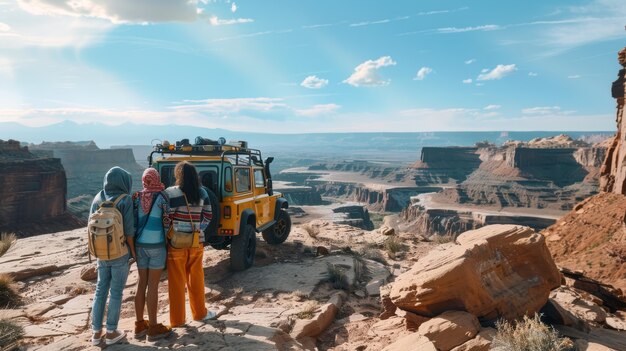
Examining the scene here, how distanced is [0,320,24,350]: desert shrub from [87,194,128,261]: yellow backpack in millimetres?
1583

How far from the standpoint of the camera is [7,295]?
21.5 feet

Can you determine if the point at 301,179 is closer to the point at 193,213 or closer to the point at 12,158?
the point at 12,158

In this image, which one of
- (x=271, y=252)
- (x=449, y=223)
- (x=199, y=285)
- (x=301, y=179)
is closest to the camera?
(x=199, y=285)

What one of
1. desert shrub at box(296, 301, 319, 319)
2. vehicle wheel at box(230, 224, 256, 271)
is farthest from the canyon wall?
desert shrub at box(296, 301, 319, 319)

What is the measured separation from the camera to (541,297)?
17.1 feet

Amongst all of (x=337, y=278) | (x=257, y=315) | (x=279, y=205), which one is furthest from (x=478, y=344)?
(x=279, y=205)

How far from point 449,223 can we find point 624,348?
76.5m

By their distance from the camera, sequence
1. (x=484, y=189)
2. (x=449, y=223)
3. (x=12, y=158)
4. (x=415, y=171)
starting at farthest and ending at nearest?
1. (x=415, y=171)
2. (x=484, y=189)
3. (x=449, y=223)
4. (x=12, y=158)

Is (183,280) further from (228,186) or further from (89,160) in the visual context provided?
(89,160)

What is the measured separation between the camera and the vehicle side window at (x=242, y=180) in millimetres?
8188

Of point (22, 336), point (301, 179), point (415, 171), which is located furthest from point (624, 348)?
point (301, 179)

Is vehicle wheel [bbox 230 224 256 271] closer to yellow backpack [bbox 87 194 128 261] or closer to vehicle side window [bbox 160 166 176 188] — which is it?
vehicle side window [bbox 160 166 176 188]

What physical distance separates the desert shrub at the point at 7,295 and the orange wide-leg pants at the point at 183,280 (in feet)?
12.2

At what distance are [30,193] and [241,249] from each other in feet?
127
